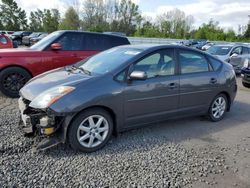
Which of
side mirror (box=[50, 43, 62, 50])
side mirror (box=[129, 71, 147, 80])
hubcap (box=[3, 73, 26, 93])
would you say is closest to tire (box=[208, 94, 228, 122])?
side mirror (box=[129, 71, 147, 80])

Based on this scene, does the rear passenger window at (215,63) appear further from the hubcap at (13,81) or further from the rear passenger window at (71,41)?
the hubcap at (13,81)

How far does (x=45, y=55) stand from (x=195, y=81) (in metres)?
3.91

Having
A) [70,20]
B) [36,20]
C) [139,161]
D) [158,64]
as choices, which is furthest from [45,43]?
[36,20]

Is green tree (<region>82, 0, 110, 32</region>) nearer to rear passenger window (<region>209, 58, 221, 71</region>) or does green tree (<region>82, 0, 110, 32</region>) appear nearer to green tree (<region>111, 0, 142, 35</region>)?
green tree (<region>111, 0, 142, 35</region>)

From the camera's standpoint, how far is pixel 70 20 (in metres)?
57.6

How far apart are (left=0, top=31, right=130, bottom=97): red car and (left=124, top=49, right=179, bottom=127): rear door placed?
3.30 meters

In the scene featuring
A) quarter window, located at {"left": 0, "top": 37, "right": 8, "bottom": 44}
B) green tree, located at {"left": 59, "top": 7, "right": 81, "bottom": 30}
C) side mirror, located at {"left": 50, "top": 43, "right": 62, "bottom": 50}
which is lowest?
side mirror, located at {"left": 50, "top": 43, "right": 62, "bottom": 50}

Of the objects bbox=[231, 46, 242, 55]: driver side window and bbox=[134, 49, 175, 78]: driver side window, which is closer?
bbox=[134, 49, 175, 78]: driver side window

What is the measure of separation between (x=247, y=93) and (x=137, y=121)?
541 cm

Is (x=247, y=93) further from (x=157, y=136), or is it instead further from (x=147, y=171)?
(x=147, y=171)

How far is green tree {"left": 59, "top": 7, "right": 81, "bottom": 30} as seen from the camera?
2261 inches

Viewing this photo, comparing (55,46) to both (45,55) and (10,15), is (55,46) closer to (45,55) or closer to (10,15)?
(45,55)

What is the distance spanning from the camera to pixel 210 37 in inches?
2287

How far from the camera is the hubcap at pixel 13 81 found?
20.1 feet
